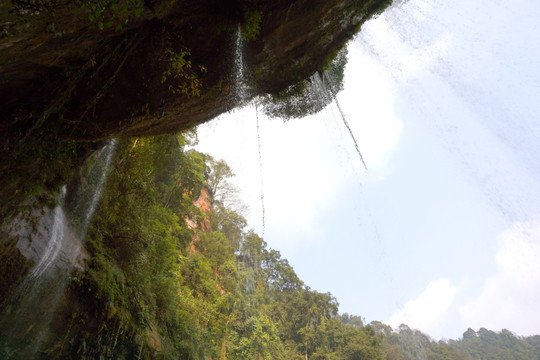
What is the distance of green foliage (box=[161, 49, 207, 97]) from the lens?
495 cm

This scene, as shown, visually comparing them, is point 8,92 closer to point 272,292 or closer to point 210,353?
point 210,353

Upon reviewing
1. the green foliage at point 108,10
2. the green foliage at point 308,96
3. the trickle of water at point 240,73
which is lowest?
the green foliage at point 108,10

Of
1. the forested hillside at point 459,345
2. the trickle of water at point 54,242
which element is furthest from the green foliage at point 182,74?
the forested hillside at point 459,345

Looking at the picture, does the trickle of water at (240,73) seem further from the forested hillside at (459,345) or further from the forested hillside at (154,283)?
the forested hillside at (459,345)

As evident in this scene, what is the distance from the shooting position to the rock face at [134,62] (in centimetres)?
361

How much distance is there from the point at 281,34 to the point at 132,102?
318 cm

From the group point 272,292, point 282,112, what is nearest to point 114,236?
point 282,112

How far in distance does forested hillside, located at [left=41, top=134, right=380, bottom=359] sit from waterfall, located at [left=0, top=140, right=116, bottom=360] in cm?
24

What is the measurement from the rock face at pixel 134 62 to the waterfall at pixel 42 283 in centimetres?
127

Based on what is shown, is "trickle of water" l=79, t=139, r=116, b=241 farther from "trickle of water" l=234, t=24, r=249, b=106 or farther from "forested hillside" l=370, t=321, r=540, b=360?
"forested hillside" l=370, t=321, r=540, b=360

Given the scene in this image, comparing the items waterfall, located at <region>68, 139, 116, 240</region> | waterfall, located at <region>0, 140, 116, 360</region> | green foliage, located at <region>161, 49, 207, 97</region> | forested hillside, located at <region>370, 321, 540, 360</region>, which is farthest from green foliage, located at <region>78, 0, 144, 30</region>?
forested hillside, located at <region>370, 321, 540, 360</region>

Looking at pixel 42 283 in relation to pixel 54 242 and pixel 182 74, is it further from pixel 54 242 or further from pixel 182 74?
pixel 182 74

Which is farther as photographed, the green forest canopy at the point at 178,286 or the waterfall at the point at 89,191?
the waterfall at the point at 89,191

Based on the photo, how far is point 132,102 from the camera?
17.3 feet
